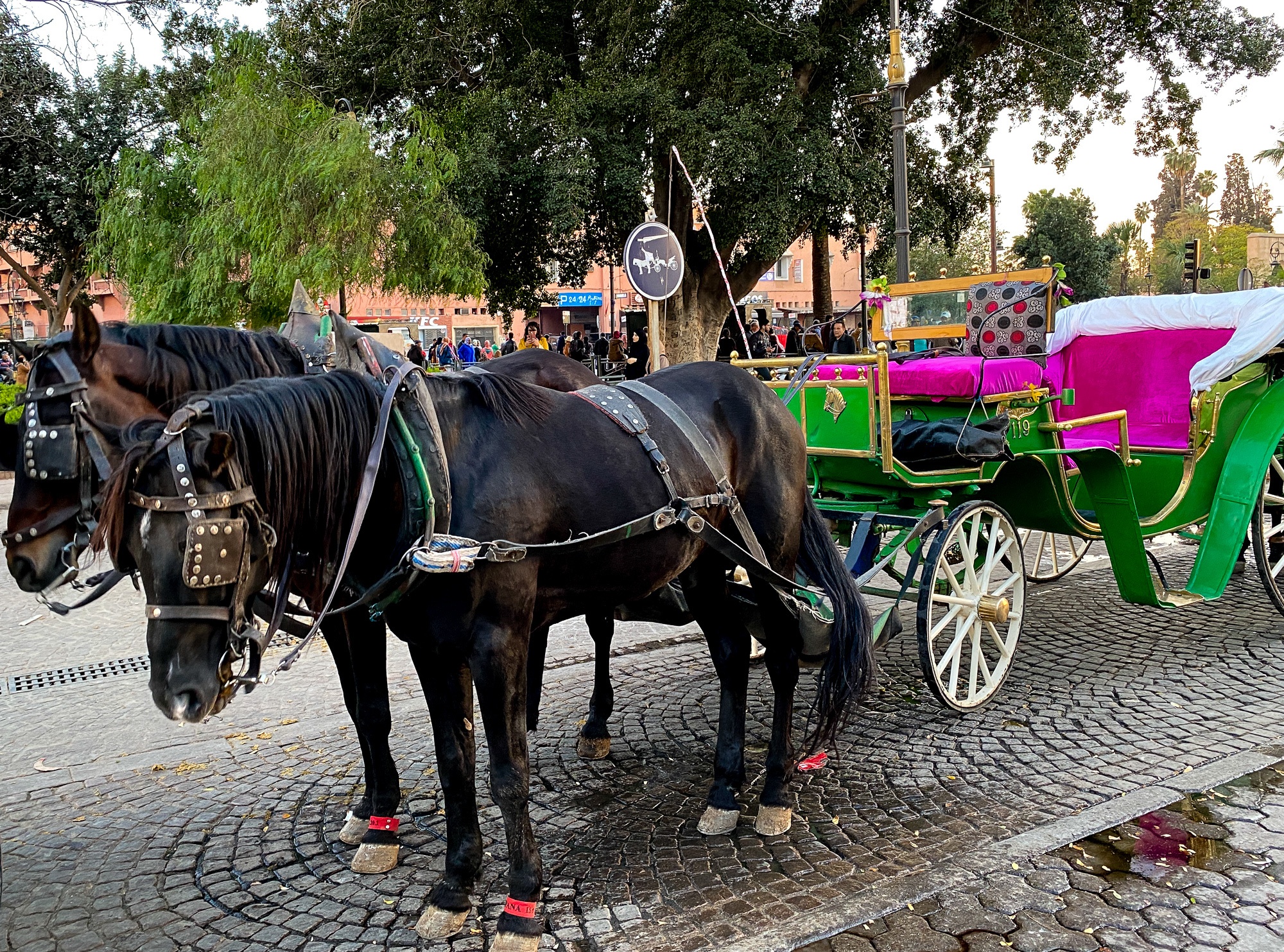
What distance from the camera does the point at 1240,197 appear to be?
83.7 metres

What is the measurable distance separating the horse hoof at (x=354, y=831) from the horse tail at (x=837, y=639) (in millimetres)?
1723

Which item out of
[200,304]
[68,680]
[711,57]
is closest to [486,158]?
[711,57]

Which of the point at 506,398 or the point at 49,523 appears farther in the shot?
the point at 49,523

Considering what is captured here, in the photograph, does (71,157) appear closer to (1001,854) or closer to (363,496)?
(363,496)

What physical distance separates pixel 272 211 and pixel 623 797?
1375 cm

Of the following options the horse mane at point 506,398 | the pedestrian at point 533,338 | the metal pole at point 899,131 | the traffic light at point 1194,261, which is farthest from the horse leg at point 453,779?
the pedestrian at point 533,338

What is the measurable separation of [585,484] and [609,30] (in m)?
15.4

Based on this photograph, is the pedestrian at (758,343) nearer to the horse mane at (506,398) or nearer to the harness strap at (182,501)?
the horse mane at (506,398)

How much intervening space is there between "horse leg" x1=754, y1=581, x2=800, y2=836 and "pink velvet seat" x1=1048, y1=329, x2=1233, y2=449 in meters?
3.09

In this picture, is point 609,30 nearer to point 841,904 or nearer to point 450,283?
point 450,283

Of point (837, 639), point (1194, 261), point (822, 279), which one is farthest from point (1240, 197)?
point (837, 639)

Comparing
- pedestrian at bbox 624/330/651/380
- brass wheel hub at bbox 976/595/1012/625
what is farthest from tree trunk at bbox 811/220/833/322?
brass wheel hub at bbox 976/595/1012/625

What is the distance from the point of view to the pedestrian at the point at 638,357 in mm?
17359

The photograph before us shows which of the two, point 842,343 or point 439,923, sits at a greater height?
point 842,343
